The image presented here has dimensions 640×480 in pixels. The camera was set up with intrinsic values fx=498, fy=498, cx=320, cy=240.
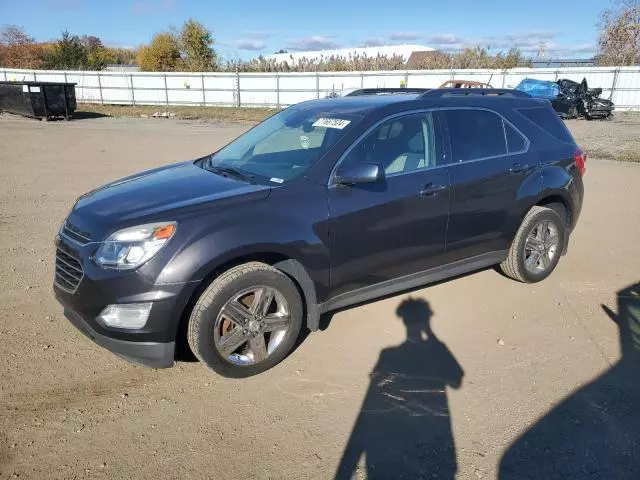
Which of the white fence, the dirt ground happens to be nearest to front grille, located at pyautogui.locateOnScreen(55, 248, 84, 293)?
the dirt ground

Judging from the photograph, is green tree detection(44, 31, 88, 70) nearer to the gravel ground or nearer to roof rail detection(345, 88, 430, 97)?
the gravel ground

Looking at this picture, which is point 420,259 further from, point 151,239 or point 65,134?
point 65,134

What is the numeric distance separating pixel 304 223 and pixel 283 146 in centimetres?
104

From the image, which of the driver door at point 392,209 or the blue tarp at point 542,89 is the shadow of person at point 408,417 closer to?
the driver door at point 392,209

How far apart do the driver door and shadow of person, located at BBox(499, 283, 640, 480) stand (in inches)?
57.9

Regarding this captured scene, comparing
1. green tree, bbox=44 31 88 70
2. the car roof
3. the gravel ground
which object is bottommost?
the gravel ground

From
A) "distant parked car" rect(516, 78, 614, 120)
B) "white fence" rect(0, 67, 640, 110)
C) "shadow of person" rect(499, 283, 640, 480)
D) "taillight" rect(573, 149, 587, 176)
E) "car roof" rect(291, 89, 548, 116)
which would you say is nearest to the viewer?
"shadow of person" rect(499, 283, 640, 480)

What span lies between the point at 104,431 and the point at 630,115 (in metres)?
30.9

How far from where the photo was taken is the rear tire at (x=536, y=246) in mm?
4715

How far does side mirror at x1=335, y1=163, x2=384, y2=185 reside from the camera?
11.1 feet

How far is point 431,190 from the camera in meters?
3.90

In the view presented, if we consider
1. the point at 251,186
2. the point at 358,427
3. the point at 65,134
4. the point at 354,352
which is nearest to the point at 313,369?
the point at 354,352

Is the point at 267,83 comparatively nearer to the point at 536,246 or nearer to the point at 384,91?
the point at 384,91

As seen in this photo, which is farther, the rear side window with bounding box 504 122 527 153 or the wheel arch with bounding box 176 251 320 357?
the rear side window with bounding box 504 122 527 153
